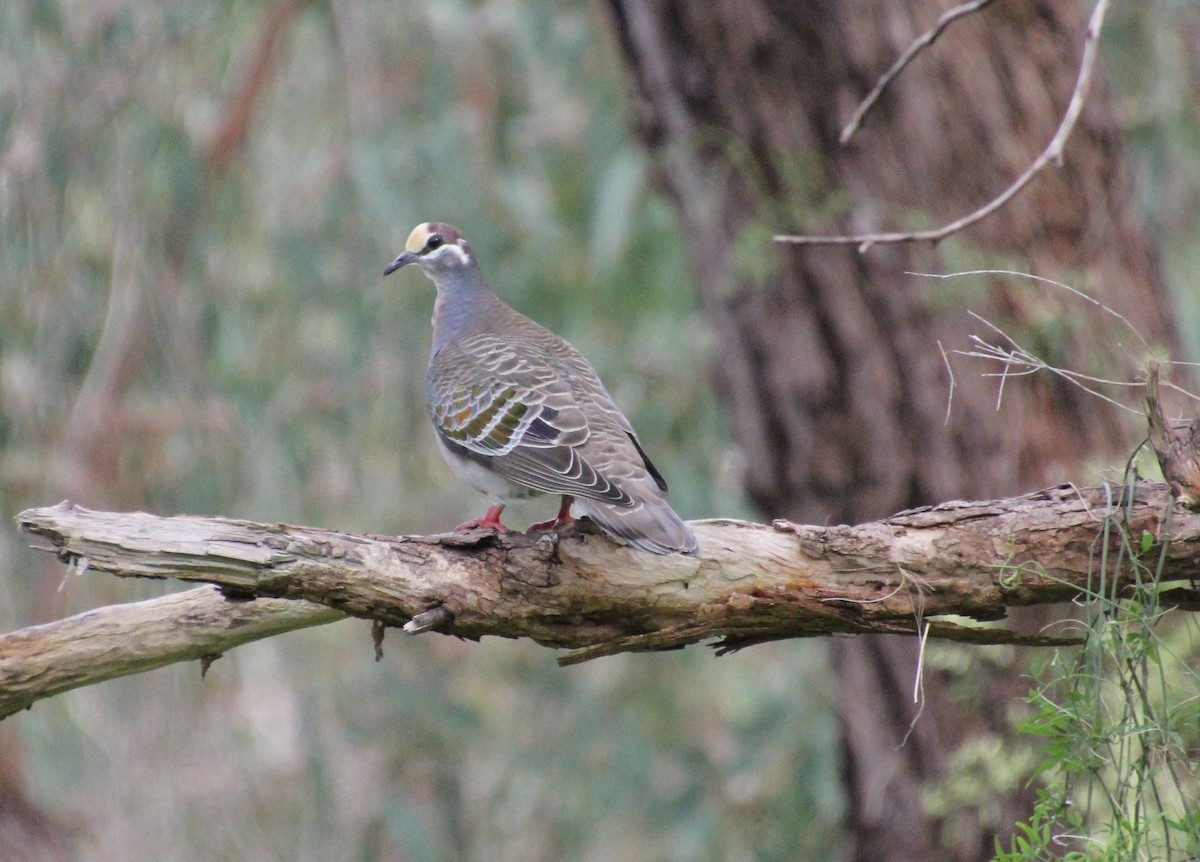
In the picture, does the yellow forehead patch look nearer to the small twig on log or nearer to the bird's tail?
the bird's tail

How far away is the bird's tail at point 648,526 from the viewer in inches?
111

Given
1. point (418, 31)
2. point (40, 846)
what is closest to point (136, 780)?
point (40, 846)

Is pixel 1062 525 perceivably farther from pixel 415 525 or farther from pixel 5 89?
pixel 415 525

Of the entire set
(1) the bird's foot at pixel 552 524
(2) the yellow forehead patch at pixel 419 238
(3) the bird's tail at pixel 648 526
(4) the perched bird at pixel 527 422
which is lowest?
(3) the bird's tail at pixel 648 526

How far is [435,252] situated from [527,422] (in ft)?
3.72

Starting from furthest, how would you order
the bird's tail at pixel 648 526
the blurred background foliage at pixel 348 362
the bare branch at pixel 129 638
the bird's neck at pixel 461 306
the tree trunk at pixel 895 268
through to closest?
the blurred background foliage at pixel 348 362 < the tree trunk at pixel 895 268 < the bird's neck at pixel 461 306 < the bird's tail at pixel 648 526 < the bare branch at pixel 129 638

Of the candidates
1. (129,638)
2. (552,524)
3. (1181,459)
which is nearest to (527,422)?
(552,524)

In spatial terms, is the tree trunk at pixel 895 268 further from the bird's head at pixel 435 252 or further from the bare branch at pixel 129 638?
the bare branch at pixel 129 638

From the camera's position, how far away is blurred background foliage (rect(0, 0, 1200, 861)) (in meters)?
5.98

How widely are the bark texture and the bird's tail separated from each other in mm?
55

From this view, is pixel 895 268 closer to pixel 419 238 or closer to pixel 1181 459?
pixel 419 238

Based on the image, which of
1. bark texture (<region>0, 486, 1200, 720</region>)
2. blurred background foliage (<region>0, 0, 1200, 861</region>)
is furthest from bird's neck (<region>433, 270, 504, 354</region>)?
bark texture (<region>0, 486, 1200, 720</region>)

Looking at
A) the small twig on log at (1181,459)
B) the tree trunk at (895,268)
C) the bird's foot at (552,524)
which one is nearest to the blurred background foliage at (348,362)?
the tree trunk at (895,268)

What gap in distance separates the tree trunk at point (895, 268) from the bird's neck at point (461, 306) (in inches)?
37.6
